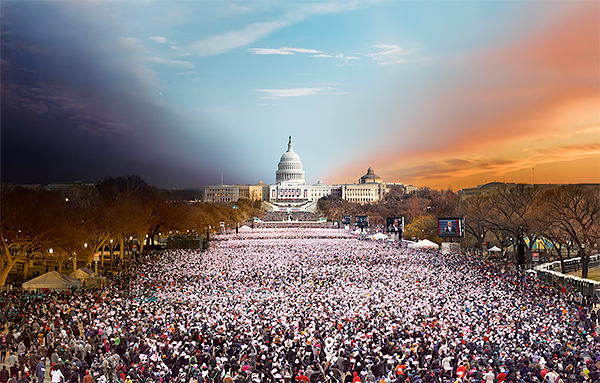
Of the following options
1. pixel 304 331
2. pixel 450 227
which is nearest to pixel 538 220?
pixel 450 227

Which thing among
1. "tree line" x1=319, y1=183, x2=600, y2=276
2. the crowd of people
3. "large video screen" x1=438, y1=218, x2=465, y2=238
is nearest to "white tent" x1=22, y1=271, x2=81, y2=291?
the crowd of people

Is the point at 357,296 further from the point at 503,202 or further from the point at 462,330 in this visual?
the point at 503,202

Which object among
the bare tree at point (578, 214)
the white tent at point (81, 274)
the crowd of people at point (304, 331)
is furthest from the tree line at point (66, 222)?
the bare tree at point (578, 214)

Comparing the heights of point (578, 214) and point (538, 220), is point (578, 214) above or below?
above

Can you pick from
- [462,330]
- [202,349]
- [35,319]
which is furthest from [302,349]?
[35,319]

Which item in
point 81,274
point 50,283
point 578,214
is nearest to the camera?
point 50,283

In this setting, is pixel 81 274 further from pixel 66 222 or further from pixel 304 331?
pixel 304 331
